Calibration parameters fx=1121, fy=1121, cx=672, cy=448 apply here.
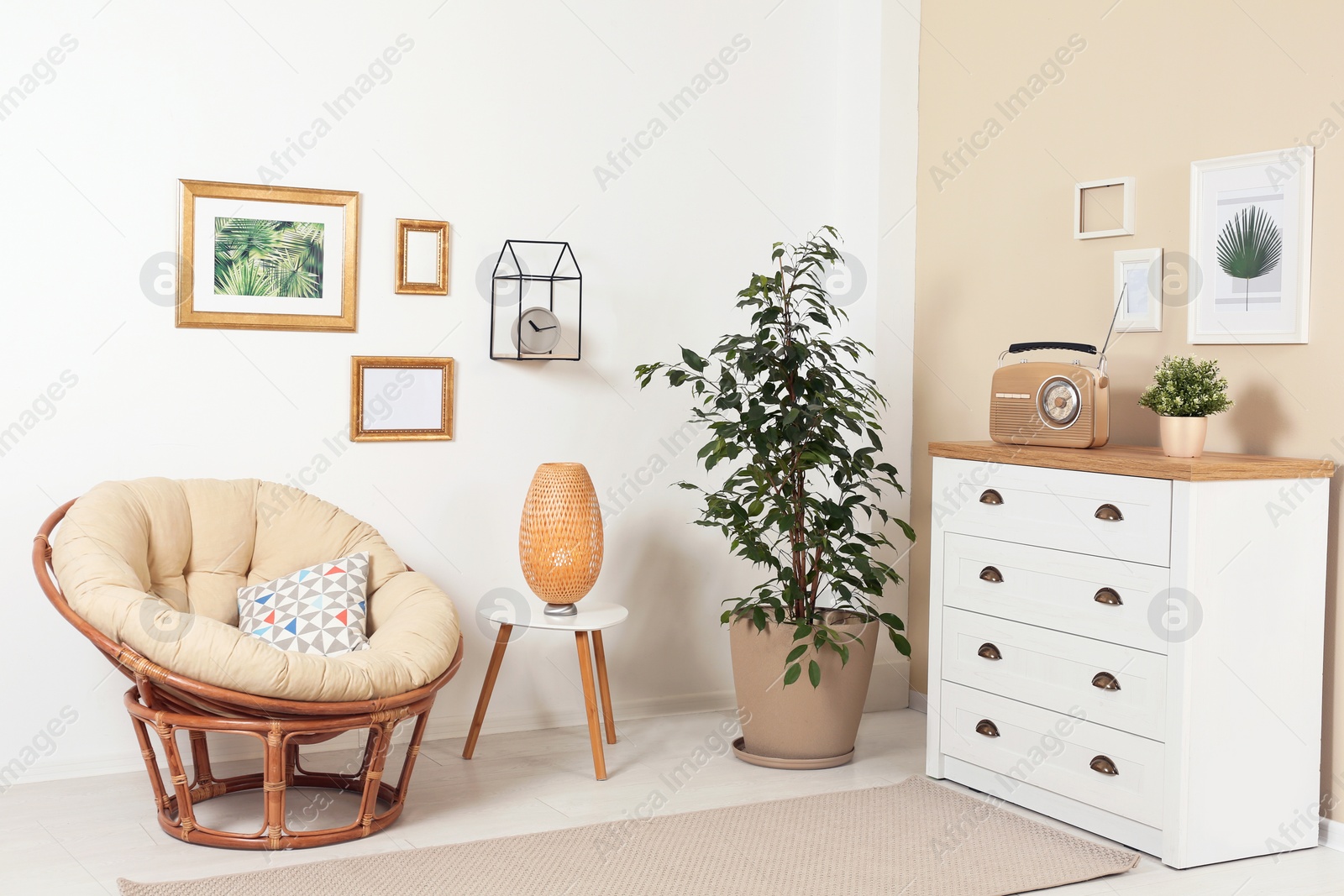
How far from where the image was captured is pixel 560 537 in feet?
10.8

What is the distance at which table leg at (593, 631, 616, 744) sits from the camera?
11.4 feet

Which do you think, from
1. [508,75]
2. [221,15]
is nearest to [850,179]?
[508,75]

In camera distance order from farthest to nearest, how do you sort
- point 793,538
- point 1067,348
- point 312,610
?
point 793,538
point 1067,348
point 312,610

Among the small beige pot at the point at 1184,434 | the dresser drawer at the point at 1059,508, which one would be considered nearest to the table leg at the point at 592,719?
the dresser drawer at the point at 1059,508

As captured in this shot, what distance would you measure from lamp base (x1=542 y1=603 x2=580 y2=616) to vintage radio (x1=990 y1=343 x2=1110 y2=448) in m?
1.33

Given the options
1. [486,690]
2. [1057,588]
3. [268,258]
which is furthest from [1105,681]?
[268,258]

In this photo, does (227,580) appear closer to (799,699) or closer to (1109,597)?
(799,699)

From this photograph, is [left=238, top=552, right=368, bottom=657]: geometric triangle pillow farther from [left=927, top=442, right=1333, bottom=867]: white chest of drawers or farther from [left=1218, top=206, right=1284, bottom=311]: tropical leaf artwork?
[left=1218, top=206, right=1284, bottom=311]: tropical leaf artwork

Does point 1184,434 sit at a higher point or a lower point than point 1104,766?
higher

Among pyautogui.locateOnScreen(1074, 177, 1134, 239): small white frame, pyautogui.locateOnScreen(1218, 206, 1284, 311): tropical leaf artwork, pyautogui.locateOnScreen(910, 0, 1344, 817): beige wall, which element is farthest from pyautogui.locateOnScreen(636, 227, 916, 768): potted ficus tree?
pyautogui.locateOnScreen(1218, 206, 1284, 311): tropical leaf artwork

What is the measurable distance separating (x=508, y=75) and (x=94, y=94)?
121 cm

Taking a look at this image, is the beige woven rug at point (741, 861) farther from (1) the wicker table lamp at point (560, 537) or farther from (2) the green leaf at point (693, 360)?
(2) the green leaf at point (693, 360)

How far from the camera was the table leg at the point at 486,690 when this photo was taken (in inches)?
133

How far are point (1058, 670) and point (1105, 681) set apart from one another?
145mm
